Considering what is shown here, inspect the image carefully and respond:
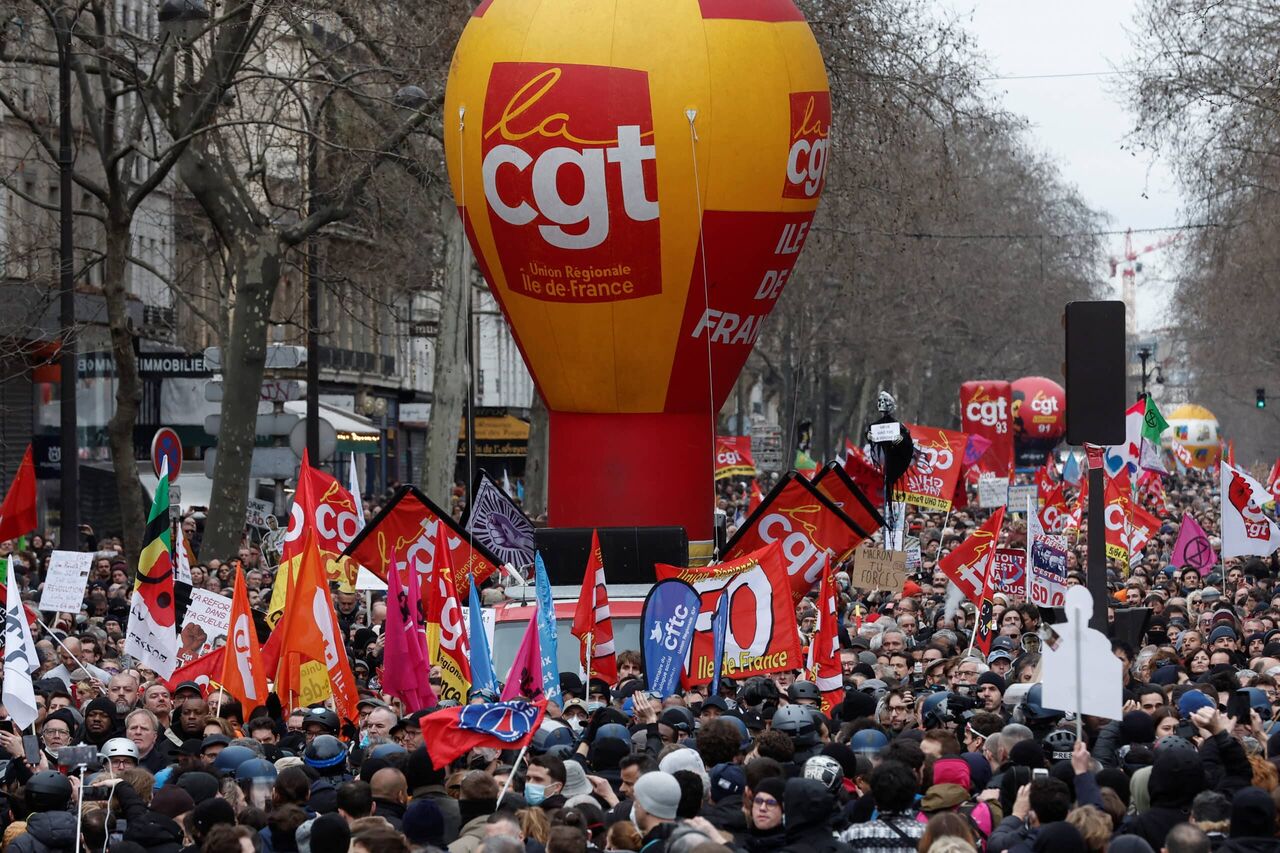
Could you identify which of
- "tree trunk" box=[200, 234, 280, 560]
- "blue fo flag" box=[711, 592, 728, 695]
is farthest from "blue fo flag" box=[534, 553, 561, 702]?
"tree trunk" box=[200, 234, 280, 560]

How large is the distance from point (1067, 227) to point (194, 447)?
51052 mm

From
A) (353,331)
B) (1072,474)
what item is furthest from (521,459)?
(1072,474)

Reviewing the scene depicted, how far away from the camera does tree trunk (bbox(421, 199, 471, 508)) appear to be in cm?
3312

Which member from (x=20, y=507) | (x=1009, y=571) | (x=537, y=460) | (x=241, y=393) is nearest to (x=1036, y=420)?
(x=537, y=460)

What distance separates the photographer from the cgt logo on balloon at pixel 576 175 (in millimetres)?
18469

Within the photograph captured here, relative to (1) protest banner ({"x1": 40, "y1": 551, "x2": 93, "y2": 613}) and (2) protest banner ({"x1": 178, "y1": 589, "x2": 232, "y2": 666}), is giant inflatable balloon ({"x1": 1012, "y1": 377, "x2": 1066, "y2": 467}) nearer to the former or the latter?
(1) protest banner ({"x1": 40, "y1": 551, "x2": 93, "y2": 613})

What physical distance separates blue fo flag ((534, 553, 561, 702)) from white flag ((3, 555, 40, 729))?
2776 mm

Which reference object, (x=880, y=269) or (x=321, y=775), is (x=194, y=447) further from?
(x=321, y=775)

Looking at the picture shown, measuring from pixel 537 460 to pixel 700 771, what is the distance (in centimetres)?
3305

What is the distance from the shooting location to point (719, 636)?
14516 mm

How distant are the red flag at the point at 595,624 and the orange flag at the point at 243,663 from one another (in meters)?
2.35

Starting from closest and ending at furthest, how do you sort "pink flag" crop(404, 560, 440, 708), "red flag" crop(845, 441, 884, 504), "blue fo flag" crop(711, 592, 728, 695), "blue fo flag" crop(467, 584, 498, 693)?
"blue fo flag" crop(467, 584, 498, 693), "pink flag" crop(404, 560, 440, 708), "blue fo flag" crop(711, 592, 728, 695), "red flag" crop(845, 441, 884, 504)

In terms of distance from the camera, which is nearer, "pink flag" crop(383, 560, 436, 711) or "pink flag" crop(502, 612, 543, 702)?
"pink flag" crop(502, 612, 543, 702)

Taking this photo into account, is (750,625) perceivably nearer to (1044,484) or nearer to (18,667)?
(18,667)
